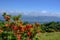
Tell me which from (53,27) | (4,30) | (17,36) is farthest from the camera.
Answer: (53,27)

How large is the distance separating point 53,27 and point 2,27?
1408 cm

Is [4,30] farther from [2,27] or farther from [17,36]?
[17,36]

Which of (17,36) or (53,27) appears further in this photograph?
(53,27)

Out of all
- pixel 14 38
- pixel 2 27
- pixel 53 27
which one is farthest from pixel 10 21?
pixel 53 27

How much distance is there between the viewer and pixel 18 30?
20.9 ft

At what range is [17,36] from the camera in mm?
6270

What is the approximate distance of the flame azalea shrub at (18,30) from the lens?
6289mm

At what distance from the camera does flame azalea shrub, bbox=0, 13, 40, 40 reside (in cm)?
629

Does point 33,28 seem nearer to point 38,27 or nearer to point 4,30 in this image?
point 38,27

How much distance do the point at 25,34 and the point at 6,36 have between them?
555mm

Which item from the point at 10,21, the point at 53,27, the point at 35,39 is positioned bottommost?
the point at 53,27

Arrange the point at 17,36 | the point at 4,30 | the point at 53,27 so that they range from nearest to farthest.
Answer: the point at 17,36
the point at 4,30
the point at 53,27

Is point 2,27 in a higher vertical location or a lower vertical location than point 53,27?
higher

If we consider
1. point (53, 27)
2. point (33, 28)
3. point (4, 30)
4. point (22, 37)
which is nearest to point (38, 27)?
point (33, 28)
